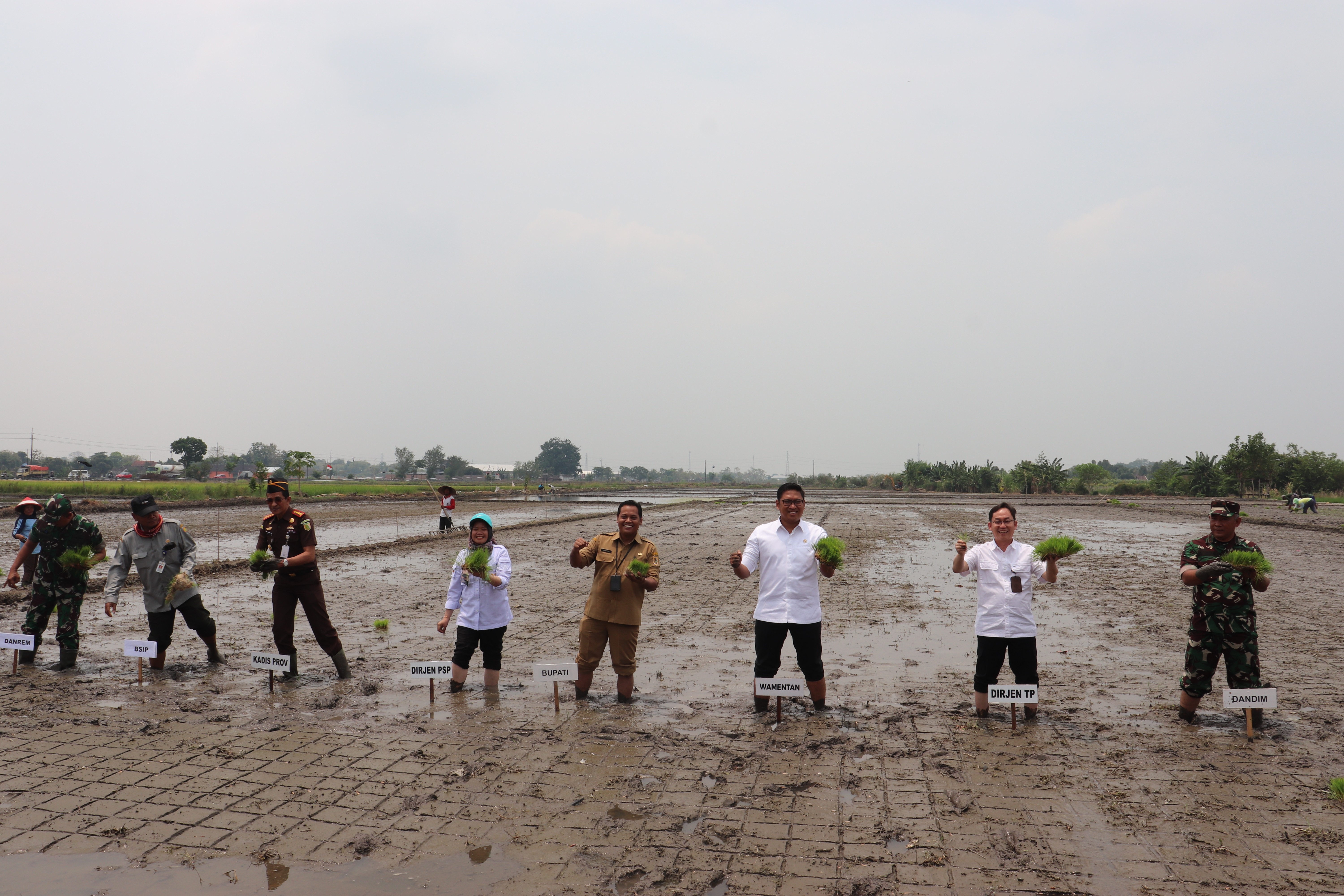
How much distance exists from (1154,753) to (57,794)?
25.6 ft

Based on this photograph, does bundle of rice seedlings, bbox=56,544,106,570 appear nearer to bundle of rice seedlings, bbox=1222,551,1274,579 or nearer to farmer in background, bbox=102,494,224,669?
farmer in background, bbox=102,494,224,669

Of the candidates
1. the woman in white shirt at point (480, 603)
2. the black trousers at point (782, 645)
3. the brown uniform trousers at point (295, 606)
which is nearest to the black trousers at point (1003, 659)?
the black trousers at point (782, 645)

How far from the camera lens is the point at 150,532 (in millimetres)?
8438

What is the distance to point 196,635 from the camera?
34.7 feet

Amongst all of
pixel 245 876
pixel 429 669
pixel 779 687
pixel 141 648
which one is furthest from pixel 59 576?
pixel 779 687

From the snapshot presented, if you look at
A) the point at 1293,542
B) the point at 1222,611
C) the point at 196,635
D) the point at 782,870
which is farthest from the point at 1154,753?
the point at 1293,542

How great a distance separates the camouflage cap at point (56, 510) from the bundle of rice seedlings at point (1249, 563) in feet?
36.2

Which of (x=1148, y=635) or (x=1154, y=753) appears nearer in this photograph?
(x=1154, y=753)

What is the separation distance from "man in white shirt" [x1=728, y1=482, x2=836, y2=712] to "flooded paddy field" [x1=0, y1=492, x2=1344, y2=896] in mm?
600

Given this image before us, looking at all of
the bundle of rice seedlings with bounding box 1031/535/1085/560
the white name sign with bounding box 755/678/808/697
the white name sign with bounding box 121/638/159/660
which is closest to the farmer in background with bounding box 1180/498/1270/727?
the bundle of rice seedlings with bounding box 1031/535/1085/560

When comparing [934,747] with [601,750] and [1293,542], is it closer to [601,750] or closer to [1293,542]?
[601,750]

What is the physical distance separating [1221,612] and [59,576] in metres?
11.2

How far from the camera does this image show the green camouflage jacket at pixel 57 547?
8500 mm

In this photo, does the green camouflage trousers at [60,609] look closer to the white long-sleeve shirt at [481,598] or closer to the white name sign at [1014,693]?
the white long-sleeve shirt at [481,598]
